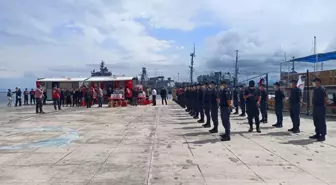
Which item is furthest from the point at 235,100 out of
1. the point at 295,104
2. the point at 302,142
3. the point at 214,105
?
the point at 302,142

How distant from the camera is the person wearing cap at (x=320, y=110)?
10.5 meters

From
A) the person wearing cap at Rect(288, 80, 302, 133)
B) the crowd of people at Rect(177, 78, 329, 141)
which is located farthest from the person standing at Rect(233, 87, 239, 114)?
the person wearing cap at Rect(288, 80, 302, 133)

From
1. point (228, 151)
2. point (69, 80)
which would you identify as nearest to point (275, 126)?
point (228, 151)

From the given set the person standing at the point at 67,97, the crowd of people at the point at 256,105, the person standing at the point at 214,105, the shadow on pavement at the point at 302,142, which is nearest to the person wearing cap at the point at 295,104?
the crowd of people at the point at 256,105

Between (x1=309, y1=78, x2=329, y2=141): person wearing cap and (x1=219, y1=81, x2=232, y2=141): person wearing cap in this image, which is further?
(x1=219, y1=81, x2=232, y2=141): person wearing cap

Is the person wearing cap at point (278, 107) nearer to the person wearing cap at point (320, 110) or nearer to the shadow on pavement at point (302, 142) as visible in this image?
the person wearing cap at point (320, 110)

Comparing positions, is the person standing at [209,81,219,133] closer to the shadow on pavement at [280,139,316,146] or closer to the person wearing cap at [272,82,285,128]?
the shadow on pavement at [280,139,316,146]

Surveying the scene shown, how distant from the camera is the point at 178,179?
626 cm

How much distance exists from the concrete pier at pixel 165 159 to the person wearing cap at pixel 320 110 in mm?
301

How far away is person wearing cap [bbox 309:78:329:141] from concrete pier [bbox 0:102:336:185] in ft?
0.99

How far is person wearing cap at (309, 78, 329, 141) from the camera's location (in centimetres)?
1046

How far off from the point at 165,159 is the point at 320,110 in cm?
526

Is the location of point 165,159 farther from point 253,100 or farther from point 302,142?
point 253,100

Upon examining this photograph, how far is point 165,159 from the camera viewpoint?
25.8 ft
